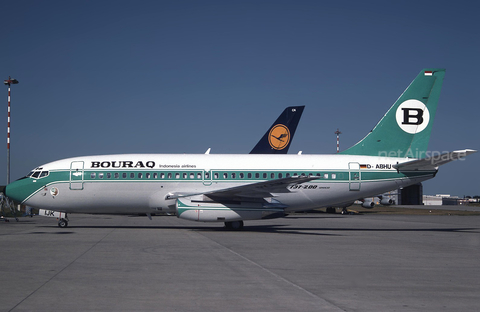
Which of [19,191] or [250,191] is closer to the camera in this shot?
[250,191]

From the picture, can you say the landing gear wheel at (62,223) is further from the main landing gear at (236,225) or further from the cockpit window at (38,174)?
the main landing gear at (236,225)

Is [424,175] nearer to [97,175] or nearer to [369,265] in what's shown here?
[369,265]

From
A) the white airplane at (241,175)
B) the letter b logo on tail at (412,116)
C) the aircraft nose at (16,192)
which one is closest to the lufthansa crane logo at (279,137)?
the white airplane at (241,175)

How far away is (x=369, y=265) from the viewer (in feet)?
36.7

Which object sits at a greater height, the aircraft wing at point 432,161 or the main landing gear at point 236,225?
the aircraft wing at point 432,161

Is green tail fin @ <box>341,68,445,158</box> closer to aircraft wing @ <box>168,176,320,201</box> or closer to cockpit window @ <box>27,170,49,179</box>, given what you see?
aircraft wing @ <box>168,176,320,201</box>

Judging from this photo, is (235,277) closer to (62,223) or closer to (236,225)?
(236,225)

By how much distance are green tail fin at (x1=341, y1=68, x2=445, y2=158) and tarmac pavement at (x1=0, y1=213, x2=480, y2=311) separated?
9.25 metres

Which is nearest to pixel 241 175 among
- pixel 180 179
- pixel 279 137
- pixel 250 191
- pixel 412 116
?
pixel 250 191

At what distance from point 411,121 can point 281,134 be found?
46.9 ft

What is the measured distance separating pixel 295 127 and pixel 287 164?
14624 millimetres

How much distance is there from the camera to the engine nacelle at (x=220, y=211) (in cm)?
2064

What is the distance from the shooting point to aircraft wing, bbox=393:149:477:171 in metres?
20.2

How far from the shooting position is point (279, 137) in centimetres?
3722
